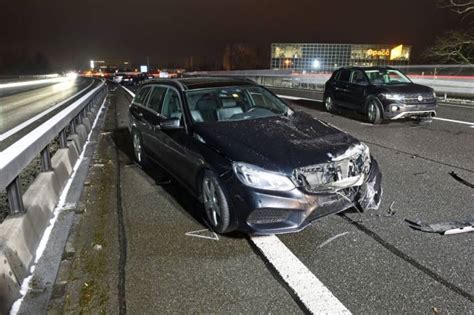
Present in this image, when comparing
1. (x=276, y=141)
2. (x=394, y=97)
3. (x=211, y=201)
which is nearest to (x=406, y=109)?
(x=394, y=97)

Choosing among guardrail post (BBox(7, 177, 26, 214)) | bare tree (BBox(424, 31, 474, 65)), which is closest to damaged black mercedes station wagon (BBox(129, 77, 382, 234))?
guardrail post (BBox(7, 177, 26, 214))

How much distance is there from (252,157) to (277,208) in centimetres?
57

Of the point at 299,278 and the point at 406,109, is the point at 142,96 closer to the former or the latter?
the point at 299,278

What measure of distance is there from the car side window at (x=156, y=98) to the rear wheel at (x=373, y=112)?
7.17m

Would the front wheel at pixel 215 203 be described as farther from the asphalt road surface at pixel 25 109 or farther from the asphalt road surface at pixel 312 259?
the asphalt road surface at pixel 25 109

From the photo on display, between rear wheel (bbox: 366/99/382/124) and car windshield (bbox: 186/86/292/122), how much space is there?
21.0 feet

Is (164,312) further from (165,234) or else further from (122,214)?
(122,214)

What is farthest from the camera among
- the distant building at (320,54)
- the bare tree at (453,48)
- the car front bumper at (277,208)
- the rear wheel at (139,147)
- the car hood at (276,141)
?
the distant building at (320,54)

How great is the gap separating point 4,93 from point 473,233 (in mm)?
39087

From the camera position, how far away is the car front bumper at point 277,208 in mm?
3951

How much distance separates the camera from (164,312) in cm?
316

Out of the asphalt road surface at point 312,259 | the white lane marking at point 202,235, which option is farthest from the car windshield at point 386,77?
the white lane marking at point 202,235

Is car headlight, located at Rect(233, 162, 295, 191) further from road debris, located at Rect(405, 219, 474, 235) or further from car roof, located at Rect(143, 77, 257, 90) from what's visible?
car roof, located at Rect(143, 77, 257, 90)

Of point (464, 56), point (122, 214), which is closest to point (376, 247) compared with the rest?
point (122, 214)
